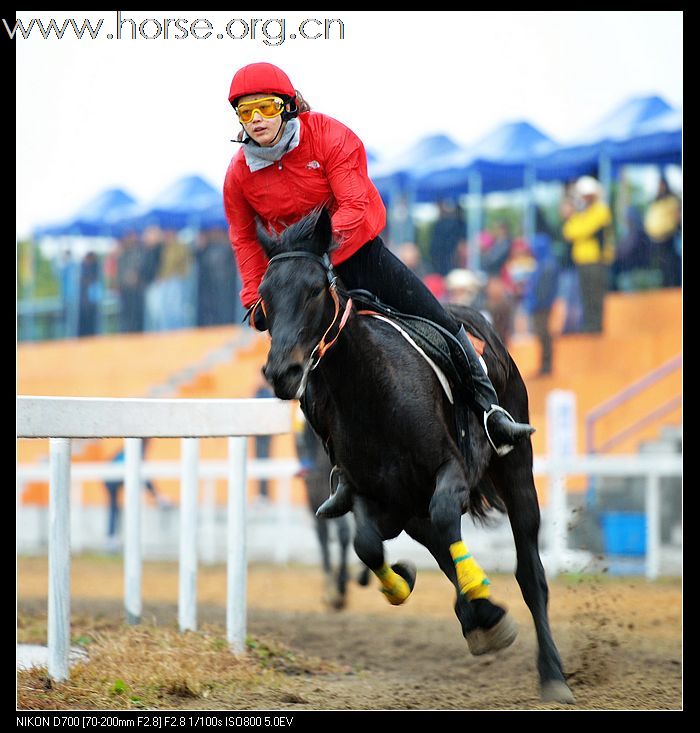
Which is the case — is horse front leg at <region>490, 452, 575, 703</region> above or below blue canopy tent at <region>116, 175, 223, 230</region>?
below

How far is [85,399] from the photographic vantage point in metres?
6.01

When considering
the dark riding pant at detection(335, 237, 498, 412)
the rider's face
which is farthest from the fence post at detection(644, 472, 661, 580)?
the rider's face

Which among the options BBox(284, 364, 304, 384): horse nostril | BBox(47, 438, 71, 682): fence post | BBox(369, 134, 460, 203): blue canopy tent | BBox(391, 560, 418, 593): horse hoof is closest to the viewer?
BBox(284, 364, 304, 384): horse nostril

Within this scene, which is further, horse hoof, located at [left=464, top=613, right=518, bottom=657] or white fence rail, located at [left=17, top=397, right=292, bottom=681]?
white fence rail, located at [left=17, top=397, right=292, bottom=681]

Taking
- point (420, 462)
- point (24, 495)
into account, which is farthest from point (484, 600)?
point (24, 495)

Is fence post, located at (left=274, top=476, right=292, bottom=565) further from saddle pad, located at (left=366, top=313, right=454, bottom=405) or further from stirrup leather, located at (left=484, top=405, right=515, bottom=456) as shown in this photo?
saddle pad, located at (left=366, top=313, right=454, bottom=405)

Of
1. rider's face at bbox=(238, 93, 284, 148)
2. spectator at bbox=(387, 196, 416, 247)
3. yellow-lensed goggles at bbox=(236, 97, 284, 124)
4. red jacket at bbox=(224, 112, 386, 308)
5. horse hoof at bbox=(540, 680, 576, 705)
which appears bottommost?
horse hoof at bbox=(540, 680, 576, 705)

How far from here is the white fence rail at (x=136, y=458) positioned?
18.9 ft

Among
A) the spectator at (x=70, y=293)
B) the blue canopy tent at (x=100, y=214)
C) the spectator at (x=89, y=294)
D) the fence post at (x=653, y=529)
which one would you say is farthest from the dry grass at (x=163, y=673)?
the blue canopy tent at (x=100, y=214)

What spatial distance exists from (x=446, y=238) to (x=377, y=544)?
12760 millimetres

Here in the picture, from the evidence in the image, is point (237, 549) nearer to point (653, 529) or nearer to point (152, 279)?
point (653, 529)

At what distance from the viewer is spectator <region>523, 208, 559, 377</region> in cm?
1577

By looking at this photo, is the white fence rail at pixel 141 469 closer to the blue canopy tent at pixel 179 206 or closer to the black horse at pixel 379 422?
the black horse at pixel 379 422

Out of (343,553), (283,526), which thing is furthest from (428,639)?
(283,526)
